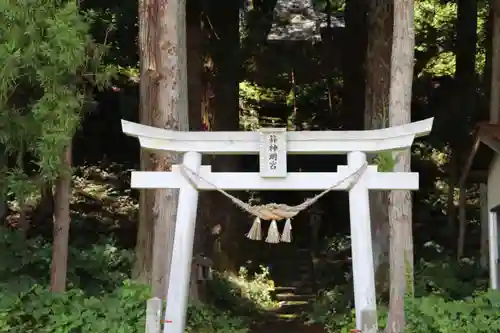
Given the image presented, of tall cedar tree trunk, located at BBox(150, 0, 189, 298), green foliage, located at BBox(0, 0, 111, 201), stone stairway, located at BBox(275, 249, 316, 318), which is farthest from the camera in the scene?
stone stairway, located at BBox(275, 249, 316, 318)

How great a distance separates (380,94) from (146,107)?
4029 mm

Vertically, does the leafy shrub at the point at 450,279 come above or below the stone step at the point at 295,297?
above

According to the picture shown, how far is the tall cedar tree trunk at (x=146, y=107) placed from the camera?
8.48m

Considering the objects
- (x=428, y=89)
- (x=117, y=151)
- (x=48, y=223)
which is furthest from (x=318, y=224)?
(x=48, y=223)

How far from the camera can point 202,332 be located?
9820 millimetres

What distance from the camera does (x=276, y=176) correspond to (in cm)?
637

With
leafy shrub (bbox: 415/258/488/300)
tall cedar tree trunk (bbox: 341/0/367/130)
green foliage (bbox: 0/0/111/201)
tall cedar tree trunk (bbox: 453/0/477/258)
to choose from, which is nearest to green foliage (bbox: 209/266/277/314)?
leafy shrub (bbox: 415/258/488/300)

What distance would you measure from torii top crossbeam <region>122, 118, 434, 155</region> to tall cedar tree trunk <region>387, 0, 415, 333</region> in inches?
57.6

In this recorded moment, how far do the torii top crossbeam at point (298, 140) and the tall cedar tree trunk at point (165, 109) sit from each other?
5.66 ft

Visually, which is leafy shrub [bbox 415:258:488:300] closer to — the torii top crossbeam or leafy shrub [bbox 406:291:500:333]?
leafy shrub [bbox 406:291:500:333]

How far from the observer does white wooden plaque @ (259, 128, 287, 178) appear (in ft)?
20.8

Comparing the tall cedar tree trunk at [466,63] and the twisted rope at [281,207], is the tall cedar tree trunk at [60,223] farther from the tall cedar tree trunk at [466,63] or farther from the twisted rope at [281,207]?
the tall cedar tree trunk at [466,63]

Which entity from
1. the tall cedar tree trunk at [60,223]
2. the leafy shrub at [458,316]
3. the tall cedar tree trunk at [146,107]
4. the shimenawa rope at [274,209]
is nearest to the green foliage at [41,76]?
the tall cedar tree trunk at [60,223]

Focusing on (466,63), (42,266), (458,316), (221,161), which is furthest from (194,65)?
(458,316)
